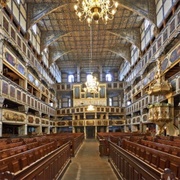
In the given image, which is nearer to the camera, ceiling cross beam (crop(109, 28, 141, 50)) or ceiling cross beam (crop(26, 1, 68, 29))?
ceiling cross beam (crop(26, 1, 68, 29))

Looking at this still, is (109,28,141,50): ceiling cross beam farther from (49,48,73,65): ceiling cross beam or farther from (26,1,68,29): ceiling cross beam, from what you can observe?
(49,48,73,65): ceiling cross beam

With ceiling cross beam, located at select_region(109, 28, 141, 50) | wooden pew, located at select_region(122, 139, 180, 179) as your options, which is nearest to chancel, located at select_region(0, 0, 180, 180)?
wooden pew, located at select_region(122, 139, 180, 179)

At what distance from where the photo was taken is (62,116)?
46469mm

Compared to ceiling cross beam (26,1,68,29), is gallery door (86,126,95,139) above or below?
below

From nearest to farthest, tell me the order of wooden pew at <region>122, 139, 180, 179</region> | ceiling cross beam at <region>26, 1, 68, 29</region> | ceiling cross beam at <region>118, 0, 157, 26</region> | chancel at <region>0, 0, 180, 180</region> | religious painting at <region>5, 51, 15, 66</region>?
wooden pew at <region>122, 139, 180, 179</region>
chancel at <region>0, 0, 180, 180</region>
religious painting at <region>5, 51, 15, 66</region>
ceiling cross beam at <region>118, 0, 157, 26</region>
ceiling cross beam at <region>26, 1, 68, 29</region>

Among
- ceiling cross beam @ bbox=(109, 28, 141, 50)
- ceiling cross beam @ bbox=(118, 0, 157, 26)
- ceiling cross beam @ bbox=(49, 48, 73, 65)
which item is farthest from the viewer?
ceiling cross beam @ bbox=(49, 48, 73, 65)

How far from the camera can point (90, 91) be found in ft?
94.2

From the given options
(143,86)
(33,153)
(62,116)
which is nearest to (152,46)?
(143,86)

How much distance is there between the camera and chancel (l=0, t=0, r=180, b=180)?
6.50 m

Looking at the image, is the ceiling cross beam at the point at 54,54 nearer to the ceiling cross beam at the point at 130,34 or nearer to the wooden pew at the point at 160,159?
the ceiling cross beam at the point at 130,34

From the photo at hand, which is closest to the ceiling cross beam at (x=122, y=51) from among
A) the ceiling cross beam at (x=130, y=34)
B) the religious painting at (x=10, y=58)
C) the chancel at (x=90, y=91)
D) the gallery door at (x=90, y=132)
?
the chancel at (x=90, y=91)

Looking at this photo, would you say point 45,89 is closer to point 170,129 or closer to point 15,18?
point 15,18

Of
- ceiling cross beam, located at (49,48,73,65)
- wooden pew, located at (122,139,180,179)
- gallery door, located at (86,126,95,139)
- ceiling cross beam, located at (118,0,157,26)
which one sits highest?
ceiling cross beam, located at (118,0,157,26)

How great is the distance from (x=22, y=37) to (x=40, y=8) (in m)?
4.52
